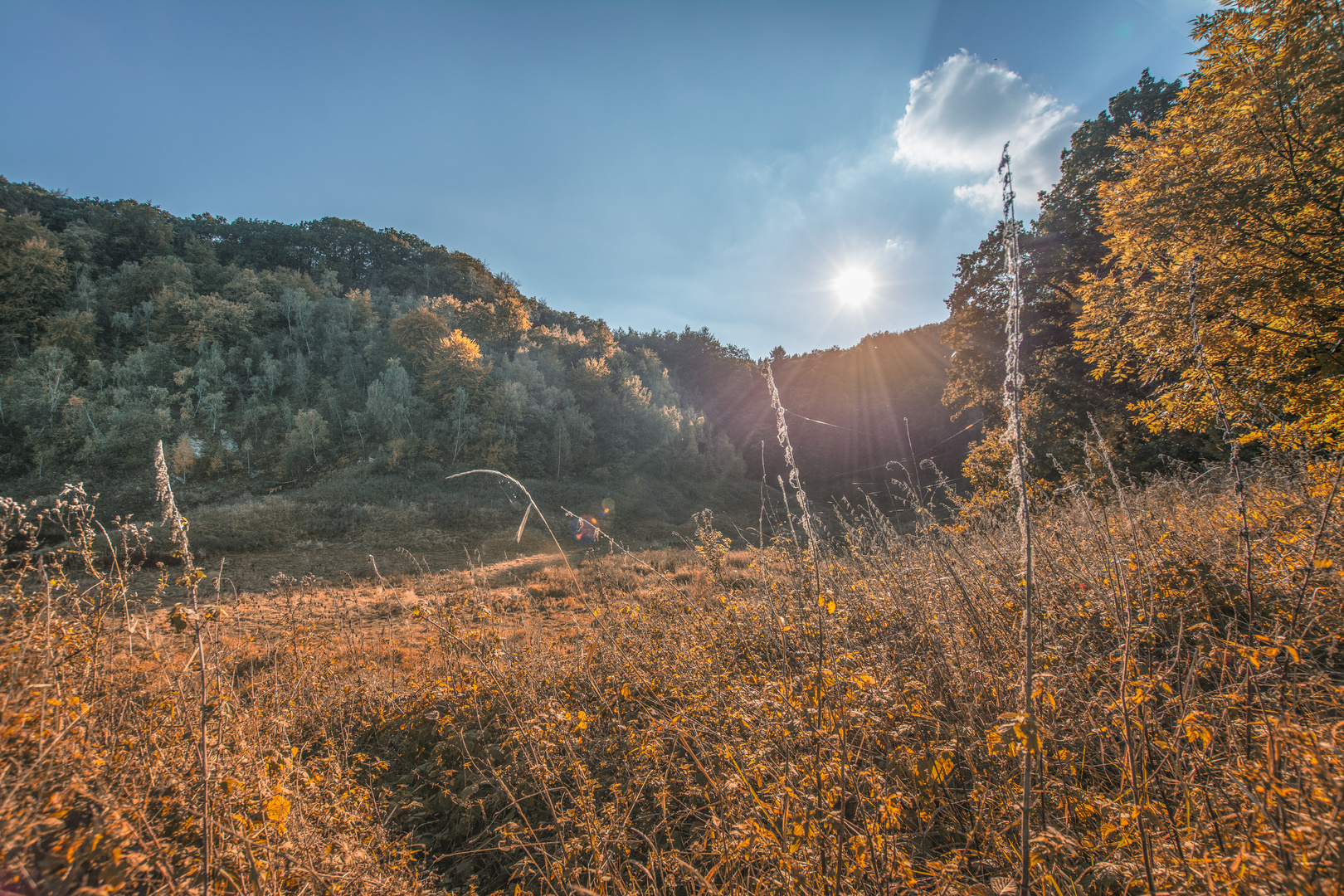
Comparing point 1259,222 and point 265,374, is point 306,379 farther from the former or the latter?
point 1259,222

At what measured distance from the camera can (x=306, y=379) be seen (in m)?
31.3

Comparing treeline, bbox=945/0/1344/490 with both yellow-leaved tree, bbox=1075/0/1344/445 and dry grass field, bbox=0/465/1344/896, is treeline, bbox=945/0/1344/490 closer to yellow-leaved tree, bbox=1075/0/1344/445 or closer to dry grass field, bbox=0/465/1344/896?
yellow-leaved tree, bbox=1075/0/1344/445

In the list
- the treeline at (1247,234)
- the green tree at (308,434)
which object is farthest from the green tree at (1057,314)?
the green tree at (308,434)

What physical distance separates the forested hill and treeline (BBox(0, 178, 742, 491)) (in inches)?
5.1

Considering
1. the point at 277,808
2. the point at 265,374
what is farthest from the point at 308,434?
the point at 277,808

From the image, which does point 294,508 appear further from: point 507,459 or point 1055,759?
point 1055,759

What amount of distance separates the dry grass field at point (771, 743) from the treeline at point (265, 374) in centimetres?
2620

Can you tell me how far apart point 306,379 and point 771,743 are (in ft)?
129

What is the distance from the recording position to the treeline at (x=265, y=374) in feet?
80.8

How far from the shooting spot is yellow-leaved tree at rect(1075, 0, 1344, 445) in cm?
527

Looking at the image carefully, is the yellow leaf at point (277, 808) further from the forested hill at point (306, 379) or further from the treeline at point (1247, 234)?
the forested hill at point (306, 379)

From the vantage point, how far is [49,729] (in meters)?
1.62

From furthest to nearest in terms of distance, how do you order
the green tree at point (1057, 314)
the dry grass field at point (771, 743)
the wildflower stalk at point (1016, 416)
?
the green tree at point (1057, 314) < the dry grass field at point (771, 743) < the wildflower stalk at point (1016, 416)

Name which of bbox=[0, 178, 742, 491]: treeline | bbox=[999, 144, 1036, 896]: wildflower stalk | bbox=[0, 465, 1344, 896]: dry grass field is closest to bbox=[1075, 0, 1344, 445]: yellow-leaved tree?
bbox=[0, 465, 1344, 896]: dry grass field
